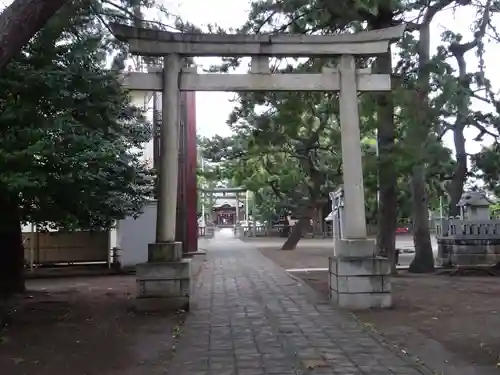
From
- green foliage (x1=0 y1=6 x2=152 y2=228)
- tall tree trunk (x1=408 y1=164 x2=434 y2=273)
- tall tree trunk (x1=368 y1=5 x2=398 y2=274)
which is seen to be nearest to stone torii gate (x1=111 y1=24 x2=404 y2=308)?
green foliage (x1=0 y1=6 x2=152 y2=228)

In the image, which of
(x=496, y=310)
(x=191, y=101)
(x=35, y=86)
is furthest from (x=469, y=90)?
(x=191, y=101)

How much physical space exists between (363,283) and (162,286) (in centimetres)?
306

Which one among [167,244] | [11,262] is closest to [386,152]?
[167,244]

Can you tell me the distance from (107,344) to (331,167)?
73.4 ft

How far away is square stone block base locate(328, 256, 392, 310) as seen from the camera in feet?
28.8

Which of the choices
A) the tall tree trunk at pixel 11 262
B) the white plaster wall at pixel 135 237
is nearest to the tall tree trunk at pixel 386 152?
the white plaster wall at pixel 135 237

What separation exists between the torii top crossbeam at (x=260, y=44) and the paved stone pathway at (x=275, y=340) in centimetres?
410

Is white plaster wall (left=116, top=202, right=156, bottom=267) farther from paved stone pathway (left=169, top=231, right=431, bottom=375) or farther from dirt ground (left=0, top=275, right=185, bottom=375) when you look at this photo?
paved stone pathway (left=169, top=231, right=431, bottom=375)

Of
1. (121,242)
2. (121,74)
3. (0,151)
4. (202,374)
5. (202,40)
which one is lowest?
(202,374)

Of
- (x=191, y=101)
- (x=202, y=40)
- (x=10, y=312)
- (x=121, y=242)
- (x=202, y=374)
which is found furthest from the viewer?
(x=191, y=101)

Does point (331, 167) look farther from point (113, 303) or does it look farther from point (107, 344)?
point (107, 344)

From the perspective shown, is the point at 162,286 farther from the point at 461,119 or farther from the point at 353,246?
the point at 461,119

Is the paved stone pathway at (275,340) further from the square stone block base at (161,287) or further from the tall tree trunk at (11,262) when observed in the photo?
the tall tree trunk at (11,262)

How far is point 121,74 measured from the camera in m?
8.99
